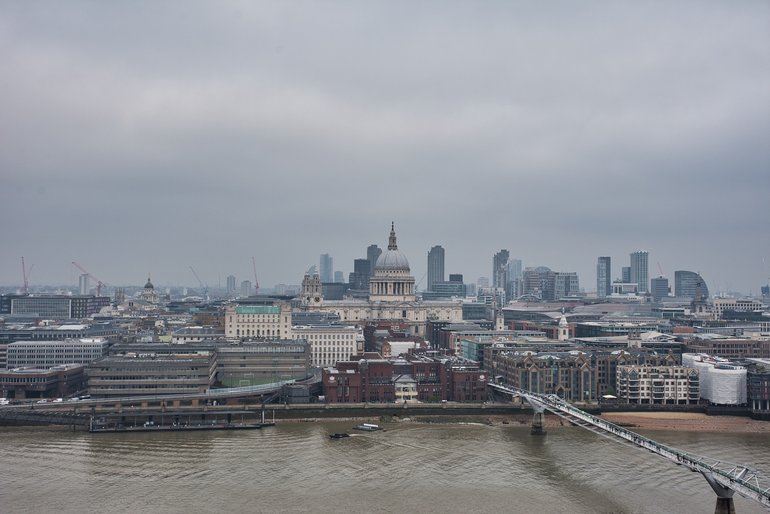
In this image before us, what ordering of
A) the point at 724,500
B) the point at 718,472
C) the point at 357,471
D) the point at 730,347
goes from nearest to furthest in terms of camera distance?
the point at 724,500 → the point at 718,472 → the point at 357,471 → the point at 730,347

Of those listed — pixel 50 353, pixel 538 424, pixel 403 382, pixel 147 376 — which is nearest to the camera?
pixel 538 424

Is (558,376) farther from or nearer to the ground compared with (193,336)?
nearer to the ground

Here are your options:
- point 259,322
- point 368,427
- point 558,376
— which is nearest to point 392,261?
point 259,322

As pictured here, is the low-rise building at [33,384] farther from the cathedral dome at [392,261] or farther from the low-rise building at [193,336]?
the cathedral dome at [392,261]

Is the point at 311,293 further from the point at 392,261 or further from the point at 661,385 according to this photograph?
the point at 661,385

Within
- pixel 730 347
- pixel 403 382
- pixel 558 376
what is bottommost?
pixel 403 382

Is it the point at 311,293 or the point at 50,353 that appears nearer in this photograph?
the point at 50,353

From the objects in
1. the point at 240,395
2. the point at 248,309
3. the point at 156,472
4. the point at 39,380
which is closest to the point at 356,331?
the point at 248,309

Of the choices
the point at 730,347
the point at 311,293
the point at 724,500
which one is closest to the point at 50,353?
the point at 311,293

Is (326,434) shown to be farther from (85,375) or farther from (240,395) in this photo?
(85,375)
